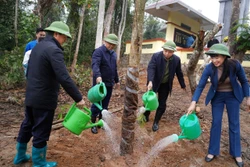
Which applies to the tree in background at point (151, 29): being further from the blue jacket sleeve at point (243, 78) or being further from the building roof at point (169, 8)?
the blue jacket sleeve at point (243, 78)

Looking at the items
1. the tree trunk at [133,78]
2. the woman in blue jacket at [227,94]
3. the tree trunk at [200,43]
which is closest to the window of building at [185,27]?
the tree trunk at [200,43]

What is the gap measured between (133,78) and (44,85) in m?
1.05

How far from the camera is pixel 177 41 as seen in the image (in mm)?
13672

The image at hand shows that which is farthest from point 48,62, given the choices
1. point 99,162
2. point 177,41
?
point 177,41

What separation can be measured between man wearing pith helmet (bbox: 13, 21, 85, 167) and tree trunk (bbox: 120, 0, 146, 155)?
637mm

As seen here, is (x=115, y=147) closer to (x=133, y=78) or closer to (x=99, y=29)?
(x=133, y=78)

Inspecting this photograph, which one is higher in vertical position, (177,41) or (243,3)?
(243,3)

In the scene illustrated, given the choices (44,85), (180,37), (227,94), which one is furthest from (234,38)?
(180,37)

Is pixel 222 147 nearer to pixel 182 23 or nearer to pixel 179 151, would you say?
pixel 179 151

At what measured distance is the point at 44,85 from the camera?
232cm

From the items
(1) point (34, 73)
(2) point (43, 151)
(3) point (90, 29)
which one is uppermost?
(3) point (90, 29)

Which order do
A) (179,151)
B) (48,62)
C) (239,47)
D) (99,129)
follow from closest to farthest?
(48,62), (179,151), (99,129), (239,47)

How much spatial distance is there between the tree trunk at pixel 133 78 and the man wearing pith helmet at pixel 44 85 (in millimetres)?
637

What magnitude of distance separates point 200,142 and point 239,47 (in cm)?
436
